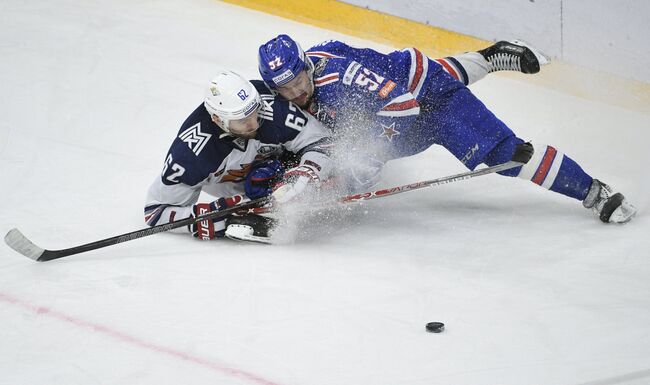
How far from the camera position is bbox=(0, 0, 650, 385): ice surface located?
2.75 m

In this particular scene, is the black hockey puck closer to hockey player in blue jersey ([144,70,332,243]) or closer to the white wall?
hockey player in blue jersey ([144,70,332,243])

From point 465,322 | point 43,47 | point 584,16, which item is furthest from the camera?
point 43,47

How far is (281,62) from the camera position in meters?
3.72

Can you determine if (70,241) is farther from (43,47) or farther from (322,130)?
(43,47)

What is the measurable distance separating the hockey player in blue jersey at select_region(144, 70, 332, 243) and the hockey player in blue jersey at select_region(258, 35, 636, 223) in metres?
0.11

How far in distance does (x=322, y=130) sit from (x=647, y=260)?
53.5 inches

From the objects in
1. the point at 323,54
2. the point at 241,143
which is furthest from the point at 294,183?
the point at 323,54

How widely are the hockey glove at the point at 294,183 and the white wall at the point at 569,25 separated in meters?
2.09

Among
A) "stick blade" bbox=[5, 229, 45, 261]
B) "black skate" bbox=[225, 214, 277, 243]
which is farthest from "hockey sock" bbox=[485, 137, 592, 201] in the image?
"stick blade" bbox=[5, 229, 45, 261]

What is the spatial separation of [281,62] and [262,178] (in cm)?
47

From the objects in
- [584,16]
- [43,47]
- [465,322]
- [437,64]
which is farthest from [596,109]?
Result: [43,47]

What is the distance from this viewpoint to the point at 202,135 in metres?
3.74

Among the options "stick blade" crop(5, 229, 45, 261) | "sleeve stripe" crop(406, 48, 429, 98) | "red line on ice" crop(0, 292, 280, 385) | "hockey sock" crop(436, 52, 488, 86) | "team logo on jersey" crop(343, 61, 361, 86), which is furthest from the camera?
"hockey sock" crop(436, 52, 488, 86)

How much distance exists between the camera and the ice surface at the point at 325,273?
9.02ft
